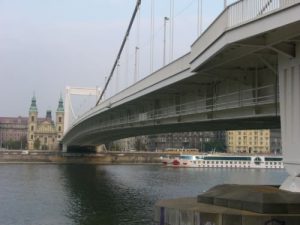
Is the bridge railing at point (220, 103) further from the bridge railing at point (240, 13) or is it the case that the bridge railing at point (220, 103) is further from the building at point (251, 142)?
the building at point (251, 142)

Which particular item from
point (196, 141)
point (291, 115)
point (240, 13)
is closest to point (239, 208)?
point (291, 115)

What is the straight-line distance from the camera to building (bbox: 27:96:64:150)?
168250mm

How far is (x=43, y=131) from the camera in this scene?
18438 centimetres

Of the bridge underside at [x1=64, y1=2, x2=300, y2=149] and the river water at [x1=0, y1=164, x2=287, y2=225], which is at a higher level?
the bridge underside at [x1=64, y1=2, x2=300, y2=149]

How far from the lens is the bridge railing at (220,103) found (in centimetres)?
2142

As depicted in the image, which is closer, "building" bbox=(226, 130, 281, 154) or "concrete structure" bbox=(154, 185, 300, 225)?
"concrete structure" bbox=(154, 185, 300, 225)

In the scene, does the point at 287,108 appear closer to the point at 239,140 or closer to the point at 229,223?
the point at 229,223

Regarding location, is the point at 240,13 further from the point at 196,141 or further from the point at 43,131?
the point at 196,141

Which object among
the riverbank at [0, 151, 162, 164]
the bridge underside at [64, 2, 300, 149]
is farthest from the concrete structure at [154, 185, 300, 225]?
the riverbank at [0, 151, 162, 164]

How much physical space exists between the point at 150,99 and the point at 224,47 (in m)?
19.3

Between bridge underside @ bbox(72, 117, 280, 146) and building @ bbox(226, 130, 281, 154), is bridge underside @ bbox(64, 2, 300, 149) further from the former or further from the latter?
building @ bbox(226, 130, 281, 154)

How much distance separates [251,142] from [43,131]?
73727 mm

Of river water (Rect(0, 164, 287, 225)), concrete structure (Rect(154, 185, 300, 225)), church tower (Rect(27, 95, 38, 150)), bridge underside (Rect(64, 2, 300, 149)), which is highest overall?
church tower (Rect(27, 95, 38, 150))

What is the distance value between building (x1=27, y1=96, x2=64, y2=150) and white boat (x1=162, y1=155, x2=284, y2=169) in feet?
181
